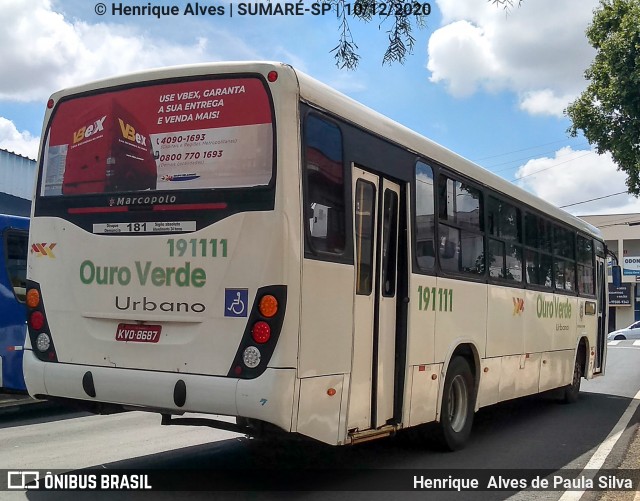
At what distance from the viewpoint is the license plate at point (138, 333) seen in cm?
561

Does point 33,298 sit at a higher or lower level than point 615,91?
lower

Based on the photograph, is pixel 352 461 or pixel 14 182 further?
pixel 14 182

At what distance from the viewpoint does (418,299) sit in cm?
707

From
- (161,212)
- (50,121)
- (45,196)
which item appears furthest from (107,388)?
(50,121)

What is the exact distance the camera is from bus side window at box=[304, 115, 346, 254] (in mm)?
5566

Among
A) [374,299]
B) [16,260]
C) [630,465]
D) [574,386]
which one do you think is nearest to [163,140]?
[374,299]

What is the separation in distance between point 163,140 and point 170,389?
1985 millimetres

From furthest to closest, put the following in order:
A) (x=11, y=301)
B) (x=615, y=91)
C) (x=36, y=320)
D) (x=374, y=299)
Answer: (x=615, y=91) → (x=11, y=301) → (x=374, y=299) → (x=36, y=320)

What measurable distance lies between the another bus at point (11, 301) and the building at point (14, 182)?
11229 mm

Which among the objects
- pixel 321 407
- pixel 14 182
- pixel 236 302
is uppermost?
pixel 14 182

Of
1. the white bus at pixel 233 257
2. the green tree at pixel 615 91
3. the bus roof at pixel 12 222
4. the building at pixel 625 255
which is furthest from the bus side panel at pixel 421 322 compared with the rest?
the building at pixel 625 255

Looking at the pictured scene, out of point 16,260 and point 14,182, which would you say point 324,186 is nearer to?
point 16,260

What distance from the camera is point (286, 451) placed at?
25.2 ft

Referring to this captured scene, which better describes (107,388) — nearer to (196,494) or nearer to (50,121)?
(196,494)
